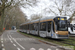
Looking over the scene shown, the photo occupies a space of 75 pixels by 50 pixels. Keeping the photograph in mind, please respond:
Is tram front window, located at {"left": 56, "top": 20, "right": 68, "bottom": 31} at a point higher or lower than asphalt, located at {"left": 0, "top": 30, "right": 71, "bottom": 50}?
higher

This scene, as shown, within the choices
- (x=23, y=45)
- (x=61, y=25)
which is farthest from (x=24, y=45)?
(x=61, y=25)

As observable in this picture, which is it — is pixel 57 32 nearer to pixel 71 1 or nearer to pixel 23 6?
pixel 71 1

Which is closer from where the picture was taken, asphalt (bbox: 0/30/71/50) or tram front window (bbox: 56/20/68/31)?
asphalt (bbox: 0/30/71/50)

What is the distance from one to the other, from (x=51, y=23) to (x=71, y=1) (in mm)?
8553

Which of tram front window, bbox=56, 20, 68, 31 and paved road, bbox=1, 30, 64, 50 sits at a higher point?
tram front window, bbox=56, 20, 68, 31

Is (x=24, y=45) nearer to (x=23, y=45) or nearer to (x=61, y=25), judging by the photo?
(x=23, y=45)

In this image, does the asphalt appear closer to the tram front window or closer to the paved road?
the paved road

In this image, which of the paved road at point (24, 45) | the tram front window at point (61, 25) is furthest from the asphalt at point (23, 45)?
the tram front window at point (61, 25)

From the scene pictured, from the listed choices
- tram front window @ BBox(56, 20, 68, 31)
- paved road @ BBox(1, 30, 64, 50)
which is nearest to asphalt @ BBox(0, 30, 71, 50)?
paved road @ BBox(1, 30, 64, 50)

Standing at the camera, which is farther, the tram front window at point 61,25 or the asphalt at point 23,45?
the tram front window at point 61,25

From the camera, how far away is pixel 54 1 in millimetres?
28938

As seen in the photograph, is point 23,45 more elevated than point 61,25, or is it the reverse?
point 61,25

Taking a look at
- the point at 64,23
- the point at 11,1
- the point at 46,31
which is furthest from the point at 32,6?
the point at 64,23

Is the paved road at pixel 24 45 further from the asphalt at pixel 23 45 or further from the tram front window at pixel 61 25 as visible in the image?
the tram front window at pixel 61 25
